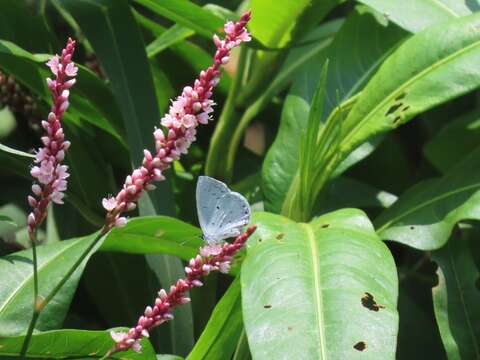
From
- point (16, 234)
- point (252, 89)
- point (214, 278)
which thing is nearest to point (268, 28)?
point (252, 89)

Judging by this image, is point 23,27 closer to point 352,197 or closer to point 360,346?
point 352,197

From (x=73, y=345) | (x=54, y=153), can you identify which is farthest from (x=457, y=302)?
(x=54, y=153)

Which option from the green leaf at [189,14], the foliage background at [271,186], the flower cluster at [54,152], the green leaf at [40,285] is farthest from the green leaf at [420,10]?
the flower cluster at [54,152]

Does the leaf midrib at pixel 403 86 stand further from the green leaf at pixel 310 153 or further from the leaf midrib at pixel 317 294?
the leaf midrib at pixel 317 294

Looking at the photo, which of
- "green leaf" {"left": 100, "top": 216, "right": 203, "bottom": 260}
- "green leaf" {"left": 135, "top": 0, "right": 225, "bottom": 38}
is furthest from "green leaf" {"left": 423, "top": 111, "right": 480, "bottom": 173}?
"green leaf" {"left": 100, "top": 216, "right": 203, "bottom": 260}

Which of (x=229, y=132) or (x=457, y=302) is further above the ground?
(x=229, y=132)

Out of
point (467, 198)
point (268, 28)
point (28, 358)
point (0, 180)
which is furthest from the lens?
point (0, 180)

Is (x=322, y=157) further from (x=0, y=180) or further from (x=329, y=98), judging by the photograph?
(x=0, y=180)
